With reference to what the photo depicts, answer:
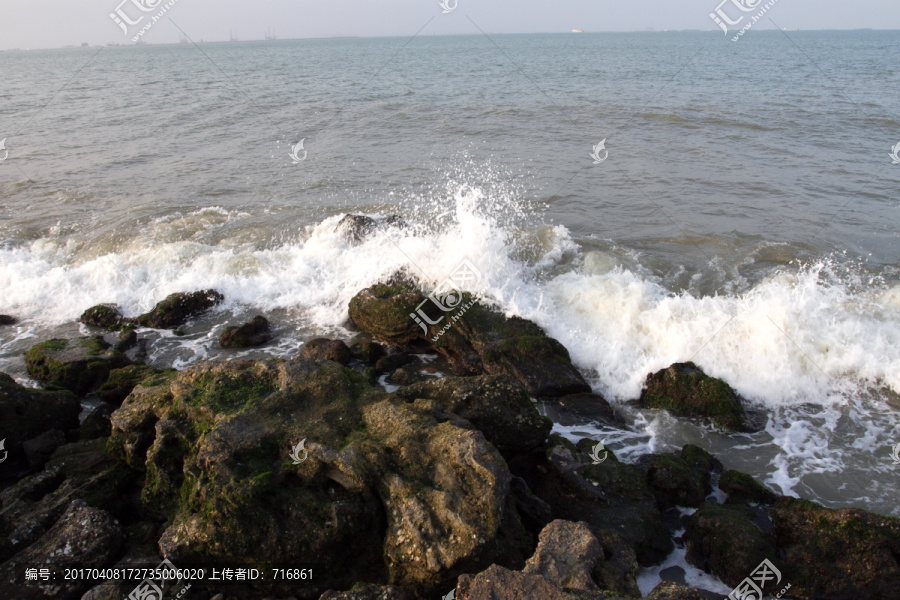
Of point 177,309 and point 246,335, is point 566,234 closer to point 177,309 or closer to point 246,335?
point 246,335

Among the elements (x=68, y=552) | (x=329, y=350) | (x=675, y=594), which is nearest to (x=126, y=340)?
(x=329, y=350)

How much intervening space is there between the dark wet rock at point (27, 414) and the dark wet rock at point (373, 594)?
4.81 m

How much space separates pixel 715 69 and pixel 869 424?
45919mm

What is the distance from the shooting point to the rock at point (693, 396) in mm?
8227

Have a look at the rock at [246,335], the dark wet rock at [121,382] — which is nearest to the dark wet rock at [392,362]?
the rock at [246,335]

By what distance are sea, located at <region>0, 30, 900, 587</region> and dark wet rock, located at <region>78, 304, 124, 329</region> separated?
26 cm

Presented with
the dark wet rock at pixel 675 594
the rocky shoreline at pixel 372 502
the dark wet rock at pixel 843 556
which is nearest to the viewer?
the dark wet rock at pixel 675 594

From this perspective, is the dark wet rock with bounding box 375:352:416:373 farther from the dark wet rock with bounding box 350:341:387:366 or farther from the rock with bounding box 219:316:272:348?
the rock with bounding box 219:316:272:348

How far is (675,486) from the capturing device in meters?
6.62

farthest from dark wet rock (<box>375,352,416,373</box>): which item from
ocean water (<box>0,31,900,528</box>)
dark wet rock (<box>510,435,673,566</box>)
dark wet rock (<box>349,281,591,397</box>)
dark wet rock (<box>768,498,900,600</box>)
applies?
dark wet rock (<box>768,498,900,600</box>)

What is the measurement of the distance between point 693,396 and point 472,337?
351 centimetres

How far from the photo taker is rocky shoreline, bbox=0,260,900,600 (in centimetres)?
490

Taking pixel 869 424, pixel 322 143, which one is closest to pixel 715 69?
pixel 322 143

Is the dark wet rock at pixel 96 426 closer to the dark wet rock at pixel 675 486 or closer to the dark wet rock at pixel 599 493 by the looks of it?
the dark wet rock at pixel 599 493
